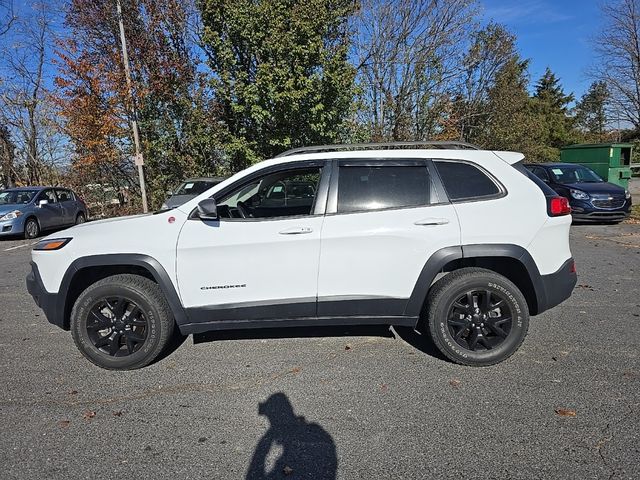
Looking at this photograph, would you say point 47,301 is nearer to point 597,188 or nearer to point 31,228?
point 31,228

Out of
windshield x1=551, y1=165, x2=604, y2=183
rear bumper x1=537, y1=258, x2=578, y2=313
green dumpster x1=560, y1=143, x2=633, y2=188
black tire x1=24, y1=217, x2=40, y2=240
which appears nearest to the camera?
rear bumper x1=537, y1=258, x2=578, y2=313

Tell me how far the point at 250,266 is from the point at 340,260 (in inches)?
28.7

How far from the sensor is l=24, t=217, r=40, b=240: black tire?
39.4 feet

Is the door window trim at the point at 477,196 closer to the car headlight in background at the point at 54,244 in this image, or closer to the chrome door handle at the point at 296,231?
the chrome door handle at the point at 296,231

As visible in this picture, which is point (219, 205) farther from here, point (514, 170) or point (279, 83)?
point (279, 83)

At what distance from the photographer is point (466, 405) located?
3.02 meters

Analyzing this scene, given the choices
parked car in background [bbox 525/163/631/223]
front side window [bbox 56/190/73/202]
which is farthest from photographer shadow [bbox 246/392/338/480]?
front side window [bbox 56/190/73/202]

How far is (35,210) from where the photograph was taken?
40.6 ft

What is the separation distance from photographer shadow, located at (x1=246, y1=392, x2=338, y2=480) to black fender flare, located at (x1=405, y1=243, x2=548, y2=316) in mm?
1316

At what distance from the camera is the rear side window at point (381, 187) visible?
354cm

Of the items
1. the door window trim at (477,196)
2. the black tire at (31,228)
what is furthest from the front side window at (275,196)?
the black tire at (31,228)

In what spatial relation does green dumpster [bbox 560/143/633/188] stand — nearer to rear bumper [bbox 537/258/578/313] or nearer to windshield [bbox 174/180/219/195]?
windshield [bbox 174/180/219/195]

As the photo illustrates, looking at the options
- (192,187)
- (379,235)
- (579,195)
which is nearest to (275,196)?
(379,235)

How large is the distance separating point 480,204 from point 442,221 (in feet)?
1.20
